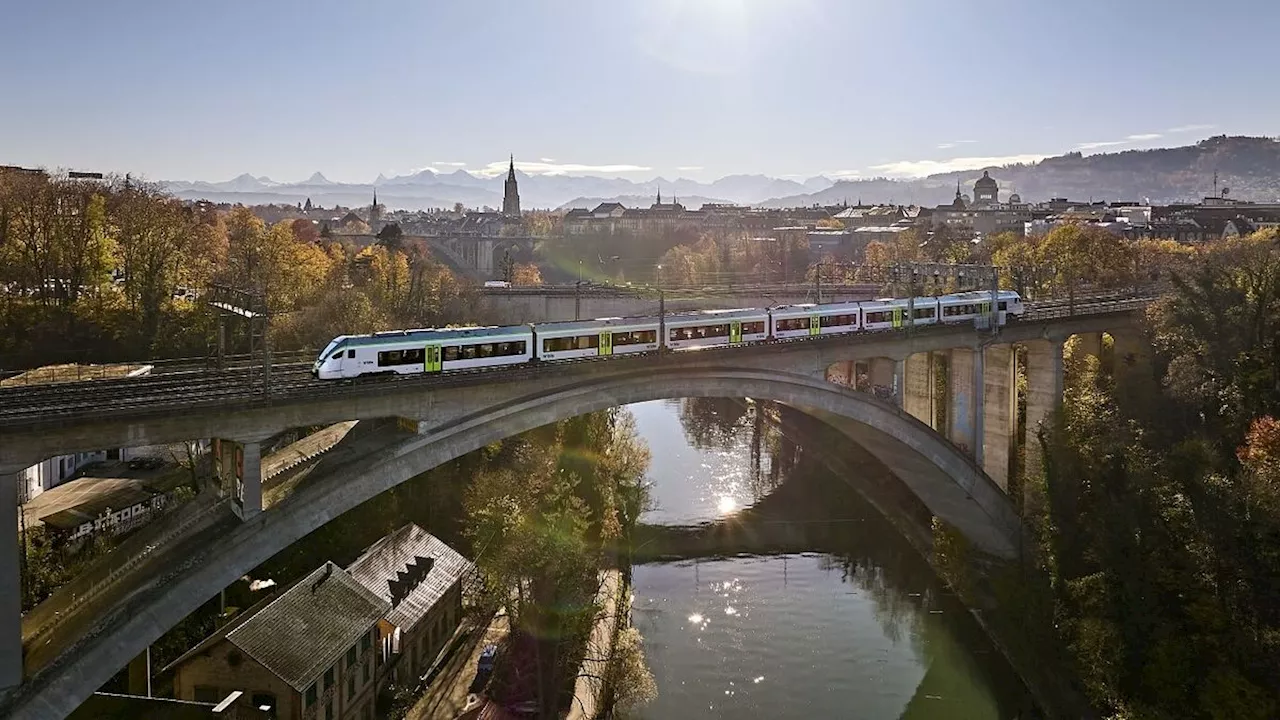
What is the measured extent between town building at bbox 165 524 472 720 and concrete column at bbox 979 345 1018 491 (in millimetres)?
19030

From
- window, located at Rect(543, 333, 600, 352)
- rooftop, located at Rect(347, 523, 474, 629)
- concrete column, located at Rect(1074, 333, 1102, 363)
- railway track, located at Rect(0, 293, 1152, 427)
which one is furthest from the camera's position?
concrete column, located at Rect(1074, 333, 1102, 363)

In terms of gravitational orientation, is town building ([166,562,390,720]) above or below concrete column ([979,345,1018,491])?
below

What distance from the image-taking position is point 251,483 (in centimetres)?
1748

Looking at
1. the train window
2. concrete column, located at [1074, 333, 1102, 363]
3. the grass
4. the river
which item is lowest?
the river

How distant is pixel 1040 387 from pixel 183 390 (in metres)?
28.2

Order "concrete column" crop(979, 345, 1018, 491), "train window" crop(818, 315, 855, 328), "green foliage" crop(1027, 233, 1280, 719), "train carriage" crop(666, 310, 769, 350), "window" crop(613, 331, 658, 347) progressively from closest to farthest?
"green foliage" crop(1027, 233, 1280, 719) → "window" crop(613, 331, 658, 347) → "train carriage" crop(666, 310, 769, 350) → "train window" crop(818, 315, 855, 328) → "concrete column" crop(979, 345, 1018, 491)

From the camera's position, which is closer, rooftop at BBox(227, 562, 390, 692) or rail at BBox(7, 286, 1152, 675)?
rail at BBox(7, 286, 1152, 675)

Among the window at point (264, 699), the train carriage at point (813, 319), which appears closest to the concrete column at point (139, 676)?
the window at point (264, 699)

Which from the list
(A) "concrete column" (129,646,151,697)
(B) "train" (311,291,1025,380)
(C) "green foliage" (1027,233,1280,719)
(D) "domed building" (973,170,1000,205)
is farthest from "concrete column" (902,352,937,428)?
(D) "domed building" (973,170,1000,205)

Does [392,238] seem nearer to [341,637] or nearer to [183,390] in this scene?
[341,637]

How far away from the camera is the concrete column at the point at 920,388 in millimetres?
35625

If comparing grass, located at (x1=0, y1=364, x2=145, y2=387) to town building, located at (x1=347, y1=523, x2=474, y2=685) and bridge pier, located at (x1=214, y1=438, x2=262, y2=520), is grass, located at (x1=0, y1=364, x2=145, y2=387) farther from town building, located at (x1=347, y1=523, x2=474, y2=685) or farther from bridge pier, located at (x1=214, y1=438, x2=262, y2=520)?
town building, located at (x1=347, y1=523, x2=474, y2=685)

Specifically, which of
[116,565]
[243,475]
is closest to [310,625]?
[116,565]

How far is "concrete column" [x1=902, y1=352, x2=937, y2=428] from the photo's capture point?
35625 millimetres
